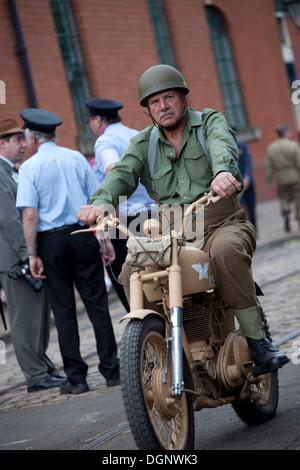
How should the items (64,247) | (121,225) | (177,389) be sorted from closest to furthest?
(177,389), (121,225), (64,247)

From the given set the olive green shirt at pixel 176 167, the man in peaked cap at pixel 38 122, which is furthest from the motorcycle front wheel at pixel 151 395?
the man in peaked cap at pixel 38 122

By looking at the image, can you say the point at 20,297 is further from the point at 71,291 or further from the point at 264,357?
the point at 264,357

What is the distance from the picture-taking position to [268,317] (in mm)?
8258

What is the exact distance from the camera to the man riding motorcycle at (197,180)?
4.39 m

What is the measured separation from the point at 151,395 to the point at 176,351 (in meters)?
0.22

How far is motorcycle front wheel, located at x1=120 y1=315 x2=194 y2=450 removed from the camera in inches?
147

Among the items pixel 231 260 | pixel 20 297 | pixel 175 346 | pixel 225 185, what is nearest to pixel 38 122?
pixel 20 297

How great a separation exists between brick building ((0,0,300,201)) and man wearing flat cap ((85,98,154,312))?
299 inches

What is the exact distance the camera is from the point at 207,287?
4293 millimetres

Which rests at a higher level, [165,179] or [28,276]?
[165,179]

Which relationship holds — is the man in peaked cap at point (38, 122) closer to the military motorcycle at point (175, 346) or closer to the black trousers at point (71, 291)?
the black trousers at point (71, 291)

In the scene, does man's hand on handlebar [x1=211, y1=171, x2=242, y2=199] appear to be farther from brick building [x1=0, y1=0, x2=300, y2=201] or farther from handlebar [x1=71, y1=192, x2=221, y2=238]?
brick building [x1=0, y1=0, x2=300, y2=201]

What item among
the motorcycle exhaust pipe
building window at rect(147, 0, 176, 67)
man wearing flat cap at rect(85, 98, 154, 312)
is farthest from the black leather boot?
building window at rect(147, 0, 176, 67)

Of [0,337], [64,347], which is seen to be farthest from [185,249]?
[0,337]
